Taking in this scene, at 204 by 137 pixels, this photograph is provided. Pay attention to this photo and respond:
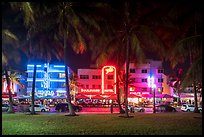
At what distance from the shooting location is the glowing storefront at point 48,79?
249ft

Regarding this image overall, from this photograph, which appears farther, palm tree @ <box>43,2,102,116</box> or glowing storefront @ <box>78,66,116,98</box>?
glowing storefront @ <box>78,66,116,98</box>

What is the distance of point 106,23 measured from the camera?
28.2 metres

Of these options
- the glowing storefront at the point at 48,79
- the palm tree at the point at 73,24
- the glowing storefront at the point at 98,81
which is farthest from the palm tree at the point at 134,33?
the glowing storefront at the point at 48,79

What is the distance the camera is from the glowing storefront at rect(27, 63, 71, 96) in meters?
75.9

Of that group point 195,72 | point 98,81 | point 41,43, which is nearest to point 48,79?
point 98,81

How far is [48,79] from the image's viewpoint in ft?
251

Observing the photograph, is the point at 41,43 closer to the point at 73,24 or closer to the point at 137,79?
the point at 73,24

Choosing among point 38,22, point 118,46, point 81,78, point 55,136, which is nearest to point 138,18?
point 118,46

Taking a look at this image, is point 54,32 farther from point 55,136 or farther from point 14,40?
point 55,136

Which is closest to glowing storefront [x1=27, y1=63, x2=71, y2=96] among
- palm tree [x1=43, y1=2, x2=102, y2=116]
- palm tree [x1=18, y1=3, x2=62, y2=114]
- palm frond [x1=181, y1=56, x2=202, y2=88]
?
palm tree [x1=18, y1=3, x2=62, y2=114]

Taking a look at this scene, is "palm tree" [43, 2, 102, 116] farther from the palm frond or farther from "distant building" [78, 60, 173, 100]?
"distant building" [78, 60, 173, 100]

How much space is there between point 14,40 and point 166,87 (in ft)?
175

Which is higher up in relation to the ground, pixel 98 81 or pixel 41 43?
pixel 41 43

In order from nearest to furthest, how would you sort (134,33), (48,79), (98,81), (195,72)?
(195,72) → (134,33) → (98,81) → (48,79)
